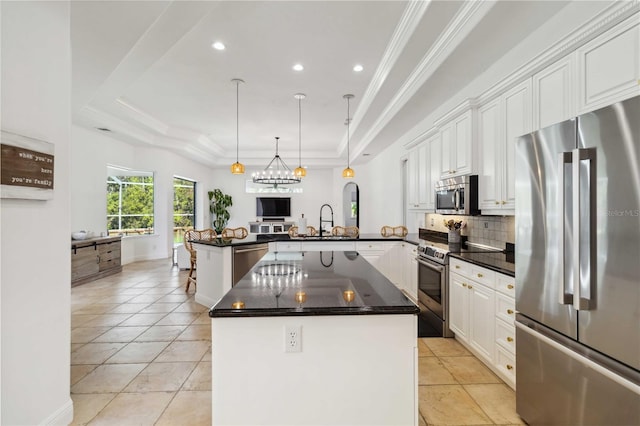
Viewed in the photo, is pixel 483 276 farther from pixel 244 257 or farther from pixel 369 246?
pixel 244 257

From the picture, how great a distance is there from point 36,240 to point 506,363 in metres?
3.18

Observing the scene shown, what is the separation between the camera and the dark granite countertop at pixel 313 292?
4.73 ft

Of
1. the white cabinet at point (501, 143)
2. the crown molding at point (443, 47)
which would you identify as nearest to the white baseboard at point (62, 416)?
the white cabinet at point (501, 143)

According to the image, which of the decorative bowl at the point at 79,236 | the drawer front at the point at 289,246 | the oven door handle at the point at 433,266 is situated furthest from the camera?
the decorative bowl at the point at 79,236

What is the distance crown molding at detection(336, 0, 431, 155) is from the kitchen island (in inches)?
97.3

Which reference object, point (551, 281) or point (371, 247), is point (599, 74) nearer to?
point (551, 281)

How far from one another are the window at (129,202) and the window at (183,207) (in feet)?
2.69

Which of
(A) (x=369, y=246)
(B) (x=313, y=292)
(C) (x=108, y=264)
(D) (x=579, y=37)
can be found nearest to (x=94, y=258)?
(C) (x=108, y=264)

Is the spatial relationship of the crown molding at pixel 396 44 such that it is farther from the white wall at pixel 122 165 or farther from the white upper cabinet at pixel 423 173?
the white wall at pixel 122 165

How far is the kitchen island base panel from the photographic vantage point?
1.46 m

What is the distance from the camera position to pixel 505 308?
91.4 inches

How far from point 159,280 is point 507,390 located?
568 cm

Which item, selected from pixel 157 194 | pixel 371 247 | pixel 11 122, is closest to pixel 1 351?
pixel 11 122

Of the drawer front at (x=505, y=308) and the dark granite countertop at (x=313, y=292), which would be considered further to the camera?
the drawer front at (x=505, y=308)
